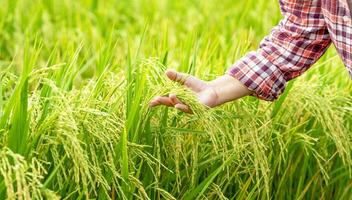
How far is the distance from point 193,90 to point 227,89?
0.28 ft

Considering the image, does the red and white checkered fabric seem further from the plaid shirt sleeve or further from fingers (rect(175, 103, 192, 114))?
fingers (rect(175, 103, 192, 114))

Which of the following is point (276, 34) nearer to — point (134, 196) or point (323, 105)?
point (323, 105)

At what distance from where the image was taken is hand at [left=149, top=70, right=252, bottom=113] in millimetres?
2045

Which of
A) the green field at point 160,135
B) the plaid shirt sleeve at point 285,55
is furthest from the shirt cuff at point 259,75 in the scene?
the green field at point 160,135

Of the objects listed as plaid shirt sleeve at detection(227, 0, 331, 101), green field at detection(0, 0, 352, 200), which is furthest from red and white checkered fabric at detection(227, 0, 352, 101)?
green field at detection(0, 0, 352, 200)

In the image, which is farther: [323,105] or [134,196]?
[323,105]

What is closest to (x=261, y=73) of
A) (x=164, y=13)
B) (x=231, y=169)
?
(x=231, y=169)

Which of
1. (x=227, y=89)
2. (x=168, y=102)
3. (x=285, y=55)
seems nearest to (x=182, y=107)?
(x=168, y=102)

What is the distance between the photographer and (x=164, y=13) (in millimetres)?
3836

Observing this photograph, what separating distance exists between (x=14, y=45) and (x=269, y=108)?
122cm

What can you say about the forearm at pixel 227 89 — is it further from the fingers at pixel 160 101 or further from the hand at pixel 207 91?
the fingers at pixel 160 101

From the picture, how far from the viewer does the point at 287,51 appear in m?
2.16

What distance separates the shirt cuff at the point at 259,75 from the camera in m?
2.14

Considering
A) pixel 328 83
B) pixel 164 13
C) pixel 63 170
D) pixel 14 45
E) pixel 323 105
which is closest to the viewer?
pixel 63 170
